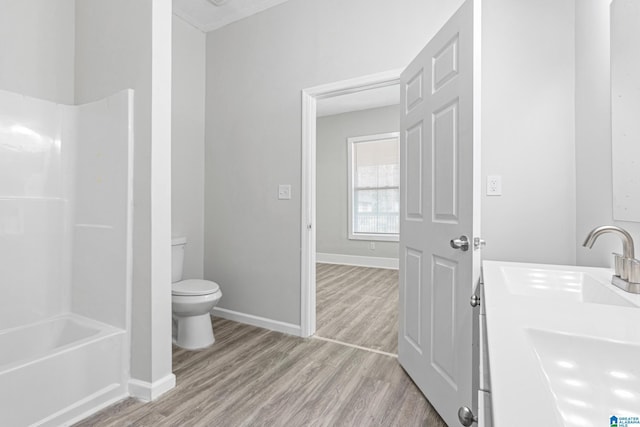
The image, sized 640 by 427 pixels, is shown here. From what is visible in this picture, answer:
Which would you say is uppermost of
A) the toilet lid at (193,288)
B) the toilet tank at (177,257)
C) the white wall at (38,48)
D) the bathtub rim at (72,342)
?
the white wall at (38,48)

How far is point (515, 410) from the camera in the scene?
368 mm

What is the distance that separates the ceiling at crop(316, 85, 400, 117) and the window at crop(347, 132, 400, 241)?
1.64ft

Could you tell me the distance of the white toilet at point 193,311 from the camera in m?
2.17

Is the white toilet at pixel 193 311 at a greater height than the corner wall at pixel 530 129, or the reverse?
the corner wall at pixel 530 129

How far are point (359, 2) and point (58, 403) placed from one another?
2.97 meters

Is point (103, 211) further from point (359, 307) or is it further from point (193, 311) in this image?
point (359, 307)

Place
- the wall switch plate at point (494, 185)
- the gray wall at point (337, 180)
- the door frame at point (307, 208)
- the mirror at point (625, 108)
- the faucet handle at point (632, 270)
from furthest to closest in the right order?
the gray wall at point (337, 180) < the door frame at point (307, 208) < the wall switch plate at point (494, 185) < the mirror at point (625, 108) < the faucet handle at point (632, 270)

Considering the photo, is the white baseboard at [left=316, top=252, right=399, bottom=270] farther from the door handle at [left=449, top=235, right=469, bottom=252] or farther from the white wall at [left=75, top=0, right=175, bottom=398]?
the white wall at [left=75, top=0, right=175, bottom=398]

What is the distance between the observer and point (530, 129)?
174 cm

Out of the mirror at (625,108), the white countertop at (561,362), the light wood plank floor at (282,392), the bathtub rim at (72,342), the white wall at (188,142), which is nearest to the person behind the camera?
the white countertop at (561,362)

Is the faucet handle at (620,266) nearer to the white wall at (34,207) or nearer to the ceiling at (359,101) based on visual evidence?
the white wall at (34,207)

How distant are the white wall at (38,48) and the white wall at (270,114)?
112cm

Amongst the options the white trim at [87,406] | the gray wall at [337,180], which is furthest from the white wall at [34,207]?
the gray wall at [337,180]

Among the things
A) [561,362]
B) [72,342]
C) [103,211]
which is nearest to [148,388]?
[72,342]
